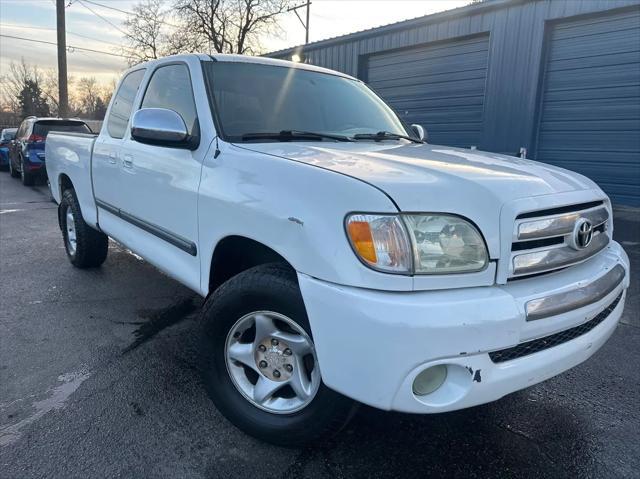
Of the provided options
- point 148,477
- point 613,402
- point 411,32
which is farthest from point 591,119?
point 148,477

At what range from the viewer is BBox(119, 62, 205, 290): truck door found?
8.89ft

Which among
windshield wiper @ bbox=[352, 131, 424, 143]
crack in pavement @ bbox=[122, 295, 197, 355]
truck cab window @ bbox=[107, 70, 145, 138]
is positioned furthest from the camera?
truck cab window @ bbox=[107, 70, 145, 138]

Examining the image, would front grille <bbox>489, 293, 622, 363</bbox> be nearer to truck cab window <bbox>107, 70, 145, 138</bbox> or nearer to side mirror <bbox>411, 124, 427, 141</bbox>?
side mirror <bbox>411, 124, 427, 141</bbox>

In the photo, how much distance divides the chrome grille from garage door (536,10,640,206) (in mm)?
8313

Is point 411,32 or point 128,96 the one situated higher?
point 411,32

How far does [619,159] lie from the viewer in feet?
30.3

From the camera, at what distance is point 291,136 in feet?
9.18

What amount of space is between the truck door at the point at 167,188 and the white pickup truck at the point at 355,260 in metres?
0.02

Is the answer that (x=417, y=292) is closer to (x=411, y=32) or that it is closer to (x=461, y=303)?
(x=461, y=303)

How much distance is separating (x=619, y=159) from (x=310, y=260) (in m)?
9.48

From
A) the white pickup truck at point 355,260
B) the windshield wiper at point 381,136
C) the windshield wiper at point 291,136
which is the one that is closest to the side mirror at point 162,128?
the white pickup truck at point 355,260

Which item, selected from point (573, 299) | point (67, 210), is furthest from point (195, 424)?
point (67, 210)

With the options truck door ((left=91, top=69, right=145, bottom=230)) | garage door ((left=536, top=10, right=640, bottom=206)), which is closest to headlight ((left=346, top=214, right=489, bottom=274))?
truck door ((left=91, top=69, right=145, bottom=230))

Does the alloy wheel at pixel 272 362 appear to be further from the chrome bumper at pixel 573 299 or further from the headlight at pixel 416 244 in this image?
the chrome bumper at pixel 573 299
